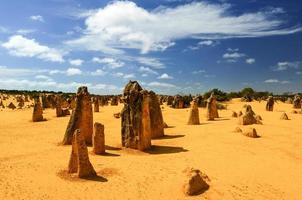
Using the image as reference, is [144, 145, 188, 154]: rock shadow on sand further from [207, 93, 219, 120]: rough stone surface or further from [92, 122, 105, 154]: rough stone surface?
[207, 93, 219, 120]: rough stone surface

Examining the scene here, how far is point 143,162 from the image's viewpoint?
52.1 feet

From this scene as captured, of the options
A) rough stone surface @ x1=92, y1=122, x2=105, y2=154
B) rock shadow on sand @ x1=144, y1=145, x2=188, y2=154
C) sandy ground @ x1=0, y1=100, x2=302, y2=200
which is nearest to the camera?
sandy ground @ x1=0, y1=100, x2=302, y2=200

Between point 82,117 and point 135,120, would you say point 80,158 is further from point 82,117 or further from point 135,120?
point 82,117

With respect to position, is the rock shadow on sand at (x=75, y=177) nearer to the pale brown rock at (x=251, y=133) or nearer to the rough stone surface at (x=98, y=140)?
the rough stone surface at (x=98, y=140)

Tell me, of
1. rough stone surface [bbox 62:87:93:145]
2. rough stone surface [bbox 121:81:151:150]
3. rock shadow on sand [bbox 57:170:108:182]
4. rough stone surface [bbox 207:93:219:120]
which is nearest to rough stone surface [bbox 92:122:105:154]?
rough stone surface [bbox 121:81:151:150]

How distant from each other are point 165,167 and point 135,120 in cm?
397

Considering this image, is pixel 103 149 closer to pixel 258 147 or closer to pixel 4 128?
pixel 258 147

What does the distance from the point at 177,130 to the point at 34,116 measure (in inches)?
489

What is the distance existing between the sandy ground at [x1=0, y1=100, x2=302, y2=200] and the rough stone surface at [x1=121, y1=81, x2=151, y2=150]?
1.86 feet

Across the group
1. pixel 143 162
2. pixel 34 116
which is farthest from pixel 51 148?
pixel 34 116

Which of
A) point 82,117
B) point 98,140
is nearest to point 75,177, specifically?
point 98,140

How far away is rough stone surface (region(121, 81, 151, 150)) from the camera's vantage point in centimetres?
1825

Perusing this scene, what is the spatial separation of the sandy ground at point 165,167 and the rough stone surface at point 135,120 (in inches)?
22.3

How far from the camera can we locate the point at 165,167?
1505cm
